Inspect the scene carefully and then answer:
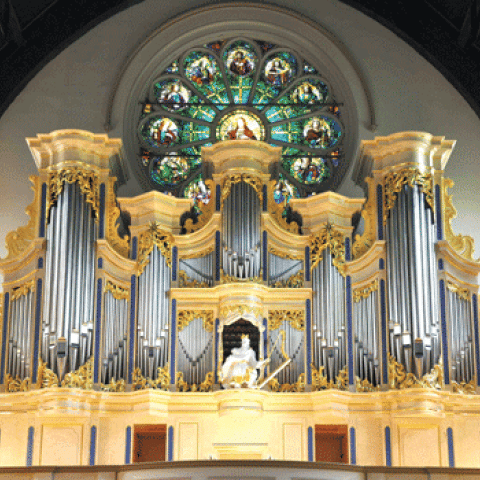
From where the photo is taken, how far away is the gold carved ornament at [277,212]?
816 inches

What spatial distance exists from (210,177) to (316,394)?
4.95 meters

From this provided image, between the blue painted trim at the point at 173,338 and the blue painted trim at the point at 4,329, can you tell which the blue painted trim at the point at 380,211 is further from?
the blue painted trim at the point at 4,329

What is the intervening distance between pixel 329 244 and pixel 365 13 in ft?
18.8

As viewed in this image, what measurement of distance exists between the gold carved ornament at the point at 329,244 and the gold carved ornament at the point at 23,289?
4.84 metres

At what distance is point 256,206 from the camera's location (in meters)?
20.6

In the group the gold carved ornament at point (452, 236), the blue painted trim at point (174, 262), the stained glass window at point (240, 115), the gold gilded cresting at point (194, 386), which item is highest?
the stained glass window at point (240, 115)

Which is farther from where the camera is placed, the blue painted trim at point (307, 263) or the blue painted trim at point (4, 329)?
the blue painted trim at point (307, 263)

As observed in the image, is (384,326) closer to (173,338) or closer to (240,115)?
(173,338)

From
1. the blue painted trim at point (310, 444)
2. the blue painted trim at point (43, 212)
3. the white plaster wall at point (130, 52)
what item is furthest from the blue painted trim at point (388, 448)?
the blue painted trim at point (43, 212)

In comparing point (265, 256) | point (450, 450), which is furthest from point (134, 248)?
point (450, 450)

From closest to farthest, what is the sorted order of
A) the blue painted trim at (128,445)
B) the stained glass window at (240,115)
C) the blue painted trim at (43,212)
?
the blue painted trim at (128,445)
the blue painted trim at (43,212)
the stained glass window at (240,115)

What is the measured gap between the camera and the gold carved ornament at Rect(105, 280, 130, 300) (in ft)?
65.4

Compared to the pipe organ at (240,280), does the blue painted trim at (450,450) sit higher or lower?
lower

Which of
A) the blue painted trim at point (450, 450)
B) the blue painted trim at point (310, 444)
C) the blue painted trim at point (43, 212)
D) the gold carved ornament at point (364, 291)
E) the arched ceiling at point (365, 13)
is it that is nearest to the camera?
the blue painted trim at point (450, 450)
